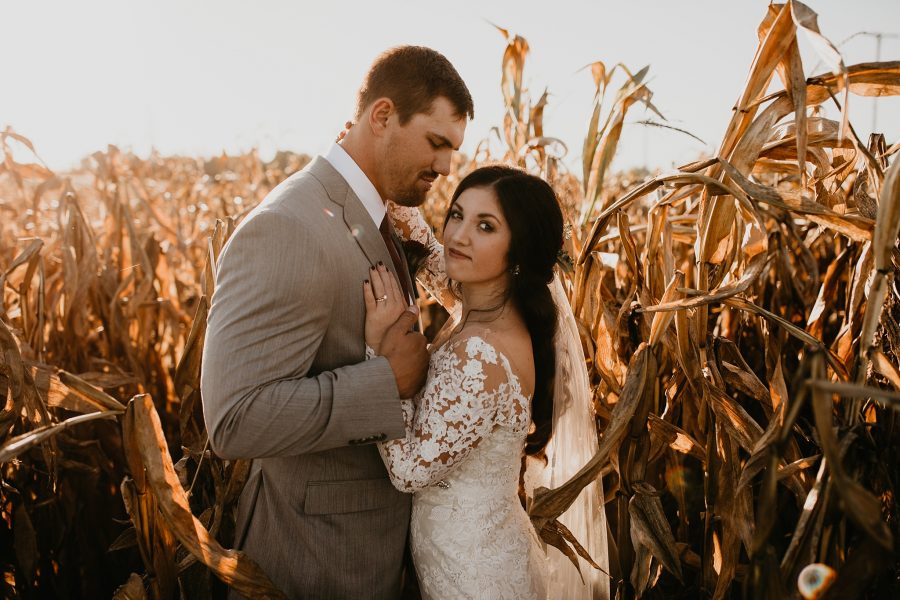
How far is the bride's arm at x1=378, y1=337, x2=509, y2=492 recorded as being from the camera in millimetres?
1623

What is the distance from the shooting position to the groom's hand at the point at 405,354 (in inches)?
63.8

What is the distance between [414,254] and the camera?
226cm

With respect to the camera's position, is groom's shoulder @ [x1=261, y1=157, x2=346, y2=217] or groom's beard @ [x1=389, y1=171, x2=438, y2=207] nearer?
groom's shoulder @ [x1=261, y1=157, x2=346, y2=217]

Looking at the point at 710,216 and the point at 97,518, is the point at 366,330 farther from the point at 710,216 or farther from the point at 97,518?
the point at 97,518

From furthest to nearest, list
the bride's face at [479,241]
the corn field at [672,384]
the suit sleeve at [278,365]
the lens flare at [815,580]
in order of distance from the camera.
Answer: the bride's face at [479,241] → the suit sleeve at [278,365] → the corn field at [672,384] → the lens flare at [815,580]

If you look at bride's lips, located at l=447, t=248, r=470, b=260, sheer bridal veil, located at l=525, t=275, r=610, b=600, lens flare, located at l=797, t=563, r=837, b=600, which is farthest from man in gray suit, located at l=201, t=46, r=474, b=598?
lens flare, located at l=797, t=563, r=837, b=600

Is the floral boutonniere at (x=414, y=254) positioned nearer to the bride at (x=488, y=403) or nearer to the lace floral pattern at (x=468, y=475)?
the bride at (x=488, y=403)

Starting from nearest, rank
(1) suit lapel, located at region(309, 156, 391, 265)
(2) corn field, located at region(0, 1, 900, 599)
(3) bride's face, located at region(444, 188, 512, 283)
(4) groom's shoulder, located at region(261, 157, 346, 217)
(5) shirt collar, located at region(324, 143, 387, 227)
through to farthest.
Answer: (2) corn field, located at region(0, 1, 900, 599) < (4) groom's shoulder, located at region(261, 157, 346, 217) < (1) suit lapel, located at region(309, 156, 391, 265) < (5) shirt collar, located at region(324, 143, 387, 227) < (3) bride's face, located at region(444, 188, 512, 283)

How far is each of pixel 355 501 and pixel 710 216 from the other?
1.14m

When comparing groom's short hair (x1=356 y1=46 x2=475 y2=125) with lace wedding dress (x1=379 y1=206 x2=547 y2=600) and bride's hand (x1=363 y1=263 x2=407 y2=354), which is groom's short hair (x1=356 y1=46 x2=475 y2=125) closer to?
bride's hand (x1=363 y1=263 x2=407 y2=354)

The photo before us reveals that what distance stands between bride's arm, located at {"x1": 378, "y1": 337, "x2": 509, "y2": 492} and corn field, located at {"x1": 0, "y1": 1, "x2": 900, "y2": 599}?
0.93 feet

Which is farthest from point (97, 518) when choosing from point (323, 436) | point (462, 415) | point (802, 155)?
point (802, 155)

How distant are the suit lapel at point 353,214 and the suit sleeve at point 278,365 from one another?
19 cm

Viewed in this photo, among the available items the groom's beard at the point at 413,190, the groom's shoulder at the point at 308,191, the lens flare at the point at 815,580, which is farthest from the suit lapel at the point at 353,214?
the lens flare at the point at 815,580
